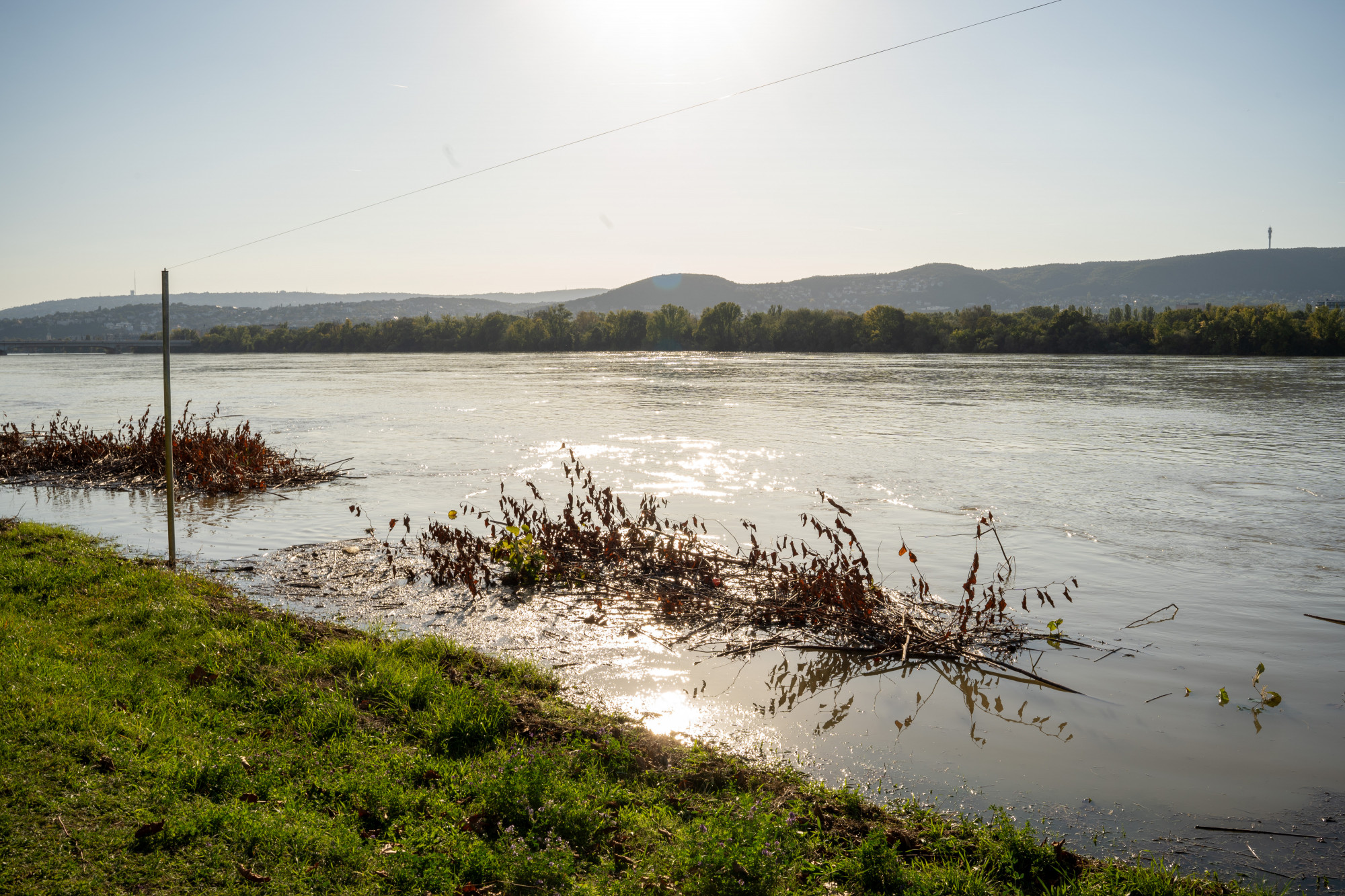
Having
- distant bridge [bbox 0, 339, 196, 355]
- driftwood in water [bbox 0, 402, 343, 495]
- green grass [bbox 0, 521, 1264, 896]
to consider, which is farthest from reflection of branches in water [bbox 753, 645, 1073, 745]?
distant bridge [bbox 0, 339, 196, 355]

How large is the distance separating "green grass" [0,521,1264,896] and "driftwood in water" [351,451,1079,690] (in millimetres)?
2479

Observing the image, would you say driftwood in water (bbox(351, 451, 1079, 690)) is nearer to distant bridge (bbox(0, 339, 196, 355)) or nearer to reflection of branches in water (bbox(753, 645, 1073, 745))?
reflection of branches in water (bbox(753, 645, 1073, 745))

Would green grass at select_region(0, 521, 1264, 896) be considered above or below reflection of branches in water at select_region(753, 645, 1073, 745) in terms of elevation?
above

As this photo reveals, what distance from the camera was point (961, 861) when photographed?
4.16 meters

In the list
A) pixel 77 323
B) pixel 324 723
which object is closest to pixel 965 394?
pixel 324 723

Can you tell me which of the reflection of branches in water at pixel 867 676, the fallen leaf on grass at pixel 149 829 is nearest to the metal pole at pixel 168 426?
the fallen leaf on grass at pixel 149 829

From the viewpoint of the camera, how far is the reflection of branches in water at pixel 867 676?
6.18 metres

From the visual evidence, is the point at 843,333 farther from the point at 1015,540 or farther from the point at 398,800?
the point at 398,800

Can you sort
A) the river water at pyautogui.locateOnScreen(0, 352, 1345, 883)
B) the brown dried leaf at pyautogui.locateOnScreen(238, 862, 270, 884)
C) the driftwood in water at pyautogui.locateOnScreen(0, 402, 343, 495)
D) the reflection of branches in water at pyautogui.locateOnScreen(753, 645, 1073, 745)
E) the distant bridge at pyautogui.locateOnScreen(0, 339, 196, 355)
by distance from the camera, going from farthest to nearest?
the distant bridge at pyautogui.locateOnScreen(0, 339, 196, 355), the driftwood in water at pyautogui.locateOnScreen(0, 402, 343, 495), the reflection of branches in water at pyautogui.locateOnScreen(753, 645, 1073, 745), the river water at pyautogui.locateOnScreen(0, 352, 1345, 883), the brown dried leaf at pyautogui.locateOnScreen(238, 862, 270, 884)

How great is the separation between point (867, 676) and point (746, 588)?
2.29 metres

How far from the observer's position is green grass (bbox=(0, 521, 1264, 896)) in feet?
12.6

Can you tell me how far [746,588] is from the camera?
920 cm

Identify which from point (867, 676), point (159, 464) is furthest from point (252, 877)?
point (159, 464)

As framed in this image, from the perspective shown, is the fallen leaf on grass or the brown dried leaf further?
the fallen leaf on grass
